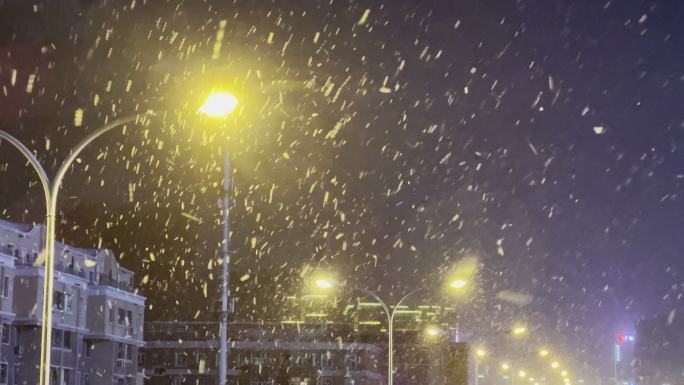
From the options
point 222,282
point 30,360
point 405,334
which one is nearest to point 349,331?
point 405,334

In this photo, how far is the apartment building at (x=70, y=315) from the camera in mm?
59344

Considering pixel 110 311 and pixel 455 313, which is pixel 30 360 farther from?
pixel 455 313

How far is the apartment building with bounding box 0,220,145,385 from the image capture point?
195 ft

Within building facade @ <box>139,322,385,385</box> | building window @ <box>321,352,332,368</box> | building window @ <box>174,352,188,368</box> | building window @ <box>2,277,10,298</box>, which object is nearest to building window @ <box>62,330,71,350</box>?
building window @ <box>2,277,10,298</box>

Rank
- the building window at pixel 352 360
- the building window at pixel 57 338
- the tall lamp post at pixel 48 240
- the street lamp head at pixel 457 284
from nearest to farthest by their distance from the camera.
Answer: the tall lamp post at pixel 48 240 < the street lamp head at pixel 457 284 < the building window at pixel 57 338 < the building window at pixel 352 360

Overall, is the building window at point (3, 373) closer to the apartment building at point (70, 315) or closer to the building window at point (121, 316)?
the apartment building at point (70, 315)

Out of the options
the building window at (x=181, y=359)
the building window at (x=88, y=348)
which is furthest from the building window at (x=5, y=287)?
the building window at (x=181, y=359)

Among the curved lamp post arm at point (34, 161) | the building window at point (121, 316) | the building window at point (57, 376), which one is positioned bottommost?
the building window at point (57, 376)

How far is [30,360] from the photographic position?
60812 millimetres

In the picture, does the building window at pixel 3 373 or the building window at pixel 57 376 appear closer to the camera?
the building window at pixel 3 373

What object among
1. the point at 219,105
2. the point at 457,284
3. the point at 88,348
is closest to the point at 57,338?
the point at 88,348

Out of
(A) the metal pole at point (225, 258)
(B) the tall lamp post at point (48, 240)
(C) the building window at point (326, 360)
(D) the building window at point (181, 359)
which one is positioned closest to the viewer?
(B) the tall lamp post at point (48, 240)

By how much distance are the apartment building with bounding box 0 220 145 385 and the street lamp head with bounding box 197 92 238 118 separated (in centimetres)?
4550

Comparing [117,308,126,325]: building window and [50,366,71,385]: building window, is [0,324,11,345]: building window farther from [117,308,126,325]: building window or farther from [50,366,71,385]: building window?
[117,308,126,325]: building window
